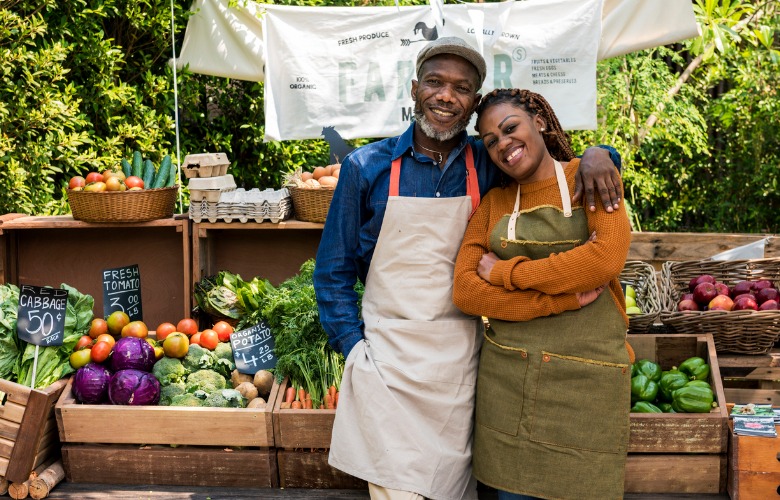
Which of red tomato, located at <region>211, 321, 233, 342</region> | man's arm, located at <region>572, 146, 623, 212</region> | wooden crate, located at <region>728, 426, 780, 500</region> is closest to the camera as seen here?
man's arm, located at <region>572, 146, 623, 212</region>

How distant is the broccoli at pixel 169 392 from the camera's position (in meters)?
3.67

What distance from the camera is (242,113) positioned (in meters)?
6.37

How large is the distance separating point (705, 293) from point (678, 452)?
0.96 meters

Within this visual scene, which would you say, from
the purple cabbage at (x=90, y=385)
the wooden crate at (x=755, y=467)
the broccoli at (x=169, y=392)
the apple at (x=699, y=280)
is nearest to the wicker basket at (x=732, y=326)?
the apple at (x=699, y=280)

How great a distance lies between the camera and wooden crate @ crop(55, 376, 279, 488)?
3461 mm

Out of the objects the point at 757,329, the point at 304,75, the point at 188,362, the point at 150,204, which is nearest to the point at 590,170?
the point at 757,329

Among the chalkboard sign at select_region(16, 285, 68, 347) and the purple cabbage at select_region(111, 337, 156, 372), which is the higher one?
the chalkboard sign at select_region(16, 285, 68, 347)

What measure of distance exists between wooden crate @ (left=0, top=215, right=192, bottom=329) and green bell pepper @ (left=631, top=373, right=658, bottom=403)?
8.49ft

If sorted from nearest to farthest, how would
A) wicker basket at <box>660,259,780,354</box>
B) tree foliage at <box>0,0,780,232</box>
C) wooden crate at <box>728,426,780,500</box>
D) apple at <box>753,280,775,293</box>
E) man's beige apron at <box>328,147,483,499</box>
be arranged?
1. man's beige apron at <box>328,147,483,499</box>
2. wooden crate at <box>728,426,780,500</box>
3. wicker basket at <box>660,259,780,354</box>
4. apple at <box>753,280,775,293</box>
5. tree foliage at <box>0,0,780,232</box>

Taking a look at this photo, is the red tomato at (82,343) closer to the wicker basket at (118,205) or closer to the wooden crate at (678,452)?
the wicker basket at (118,205)

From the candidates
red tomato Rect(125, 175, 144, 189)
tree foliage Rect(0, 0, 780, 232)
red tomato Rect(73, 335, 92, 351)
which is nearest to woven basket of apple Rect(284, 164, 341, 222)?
red tomato Rect(125, 175, 144, 189)

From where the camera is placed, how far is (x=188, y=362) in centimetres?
395

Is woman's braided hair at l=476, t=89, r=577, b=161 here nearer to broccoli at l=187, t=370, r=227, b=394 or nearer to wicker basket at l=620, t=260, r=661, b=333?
wicker basket at l=620, t=260, r=661, b=333

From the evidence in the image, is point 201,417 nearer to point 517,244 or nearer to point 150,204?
point 150,204
